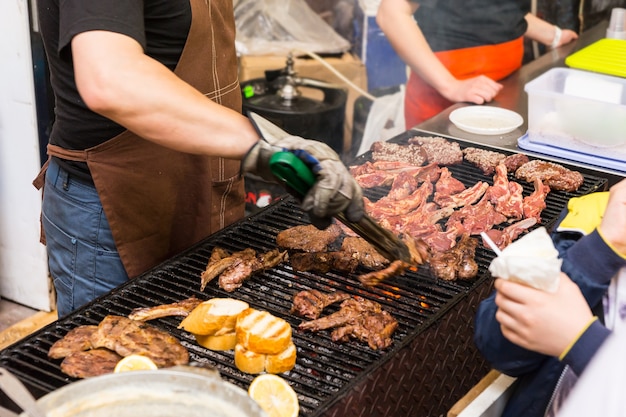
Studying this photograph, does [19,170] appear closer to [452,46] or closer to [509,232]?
[452,46]

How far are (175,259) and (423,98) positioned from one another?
288cm

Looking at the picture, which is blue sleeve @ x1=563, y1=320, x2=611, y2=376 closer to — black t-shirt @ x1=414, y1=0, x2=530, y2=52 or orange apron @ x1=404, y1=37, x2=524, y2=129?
orange apron @ x1=404, y1=37, x2=524, y2=129

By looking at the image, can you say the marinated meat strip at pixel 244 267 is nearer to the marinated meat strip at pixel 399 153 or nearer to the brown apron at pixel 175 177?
the brown apron at pixel 175 177

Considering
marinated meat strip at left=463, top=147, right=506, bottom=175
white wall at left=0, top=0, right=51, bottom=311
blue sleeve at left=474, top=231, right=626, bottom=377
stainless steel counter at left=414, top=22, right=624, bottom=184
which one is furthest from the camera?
white wall at left=0, top=0, right=51, bottom=311

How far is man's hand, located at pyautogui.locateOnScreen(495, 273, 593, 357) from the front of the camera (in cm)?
179

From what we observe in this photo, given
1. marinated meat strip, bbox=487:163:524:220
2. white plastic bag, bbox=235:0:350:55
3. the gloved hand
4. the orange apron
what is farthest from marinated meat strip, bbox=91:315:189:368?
white plastic bag, bbox=235:0:350:55

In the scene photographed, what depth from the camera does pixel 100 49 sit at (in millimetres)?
2203

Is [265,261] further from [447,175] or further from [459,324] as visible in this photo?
[447,175]

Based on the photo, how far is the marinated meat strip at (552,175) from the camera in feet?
11.5

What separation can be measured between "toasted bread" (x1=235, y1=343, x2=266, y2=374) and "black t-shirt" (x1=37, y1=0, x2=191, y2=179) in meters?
1.04

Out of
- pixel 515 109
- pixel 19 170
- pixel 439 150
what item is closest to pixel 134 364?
pixel 439 150

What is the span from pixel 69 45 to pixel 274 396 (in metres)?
1.28

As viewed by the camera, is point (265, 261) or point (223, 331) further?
point (265, 261)

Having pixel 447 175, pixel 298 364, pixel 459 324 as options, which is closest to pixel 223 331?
pixel 298 364
